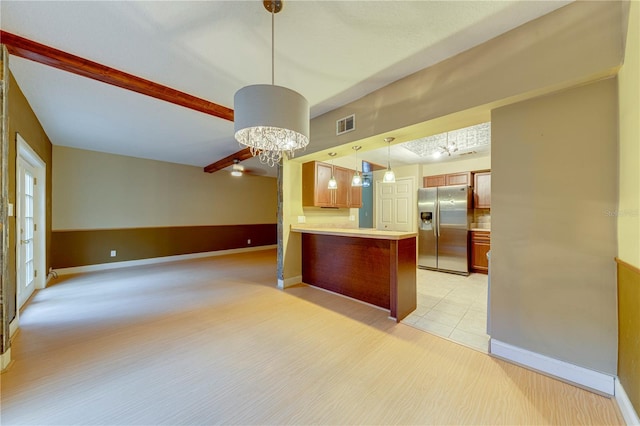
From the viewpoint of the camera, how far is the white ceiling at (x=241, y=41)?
165 cm

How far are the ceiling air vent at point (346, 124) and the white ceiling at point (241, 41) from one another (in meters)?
0.23

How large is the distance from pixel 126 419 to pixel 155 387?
0.26 m

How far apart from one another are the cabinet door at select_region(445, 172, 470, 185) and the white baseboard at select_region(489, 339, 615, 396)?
402 cm

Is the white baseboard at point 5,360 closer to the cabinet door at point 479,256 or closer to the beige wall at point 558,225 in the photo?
the beige wall at point 558,225

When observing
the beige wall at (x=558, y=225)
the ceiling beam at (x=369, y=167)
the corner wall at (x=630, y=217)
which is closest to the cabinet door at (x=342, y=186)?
the ceiling beam at (x=369, y=167)

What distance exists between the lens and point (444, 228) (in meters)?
5.04

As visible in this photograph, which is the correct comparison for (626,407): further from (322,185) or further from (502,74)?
(322,185)

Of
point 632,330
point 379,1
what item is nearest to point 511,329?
point 632,330

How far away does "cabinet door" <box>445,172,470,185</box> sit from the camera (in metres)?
5.19

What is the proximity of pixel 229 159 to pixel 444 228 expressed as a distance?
519 cm

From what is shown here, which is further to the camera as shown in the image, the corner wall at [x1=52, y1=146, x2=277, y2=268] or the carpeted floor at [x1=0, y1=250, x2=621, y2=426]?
the corner wall at [x1=52, y1=146, x2=277, y2=268]

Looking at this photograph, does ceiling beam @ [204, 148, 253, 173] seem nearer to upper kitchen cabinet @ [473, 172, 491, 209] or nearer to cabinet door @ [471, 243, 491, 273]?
upper kitchen cabinet @ [473, 172, 491, 209]

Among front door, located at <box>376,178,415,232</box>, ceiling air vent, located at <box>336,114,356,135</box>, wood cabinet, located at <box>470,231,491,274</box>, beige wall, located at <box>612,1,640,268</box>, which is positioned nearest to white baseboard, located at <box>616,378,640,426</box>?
beige wall, located at <box>612,1,640,268</box>

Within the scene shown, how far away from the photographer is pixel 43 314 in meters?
2.90
